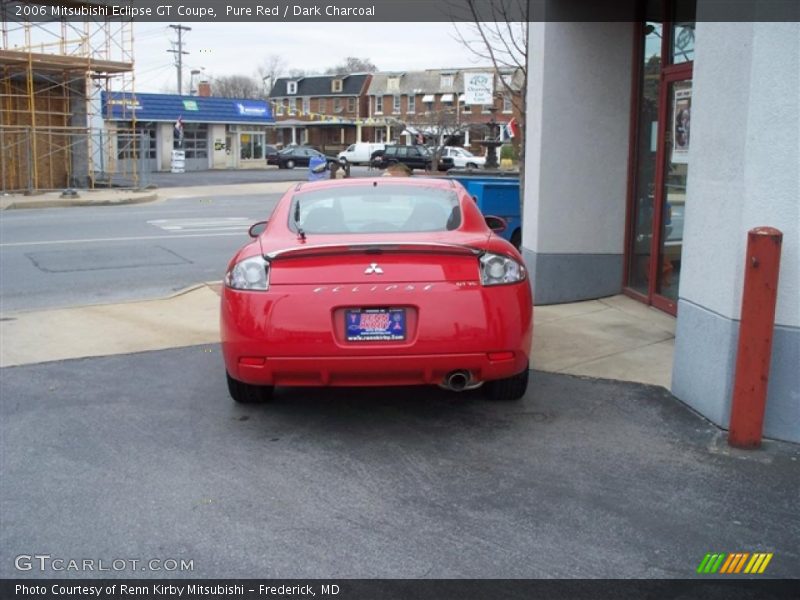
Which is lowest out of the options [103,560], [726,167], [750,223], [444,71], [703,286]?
[103,560]

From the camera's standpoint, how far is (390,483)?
4414mm

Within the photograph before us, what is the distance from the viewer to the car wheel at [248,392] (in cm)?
555

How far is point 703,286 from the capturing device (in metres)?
5.27

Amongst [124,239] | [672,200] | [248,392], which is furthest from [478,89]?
[248,392]

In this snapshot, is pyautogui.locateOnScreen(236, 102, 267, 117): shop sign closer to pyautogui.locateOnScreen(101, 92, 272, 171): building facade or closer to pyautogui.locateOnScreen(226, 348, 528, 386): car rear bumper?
pyautogui.locateOnScreen(101, 92, 272, 171): building facade

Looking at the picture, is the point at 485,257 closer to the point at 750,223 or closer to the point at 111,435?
the point at 750,223

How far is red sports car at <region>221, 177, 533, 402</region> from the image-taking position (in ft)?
15.8

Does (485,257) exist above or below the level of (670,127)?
below

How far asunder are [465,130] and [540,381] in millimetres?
59496

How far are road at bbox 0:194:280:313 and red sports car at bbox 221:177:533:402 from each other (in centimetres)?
541

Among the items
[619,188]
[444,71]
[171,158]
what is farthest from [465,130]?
[619,188]

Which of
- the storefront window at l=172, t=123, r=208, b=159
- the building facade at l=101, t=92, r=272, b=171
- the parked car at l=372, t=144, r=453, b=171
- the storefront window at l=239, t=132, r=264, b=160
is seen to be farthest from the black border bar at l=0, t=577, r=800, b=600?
the storefront window at l=239, t=132, r=264, b=160
